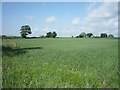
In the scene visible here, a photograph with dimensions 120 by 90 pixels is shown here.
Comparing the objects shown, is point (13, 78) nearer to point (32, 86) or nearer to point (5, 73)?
point (5, 73)

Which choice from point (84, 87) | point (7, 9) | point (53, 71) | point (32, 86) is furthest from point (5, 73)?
point (7, 9)

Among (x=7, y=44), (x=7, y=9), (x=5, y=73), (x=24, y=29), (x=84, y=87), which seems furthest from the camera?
(x=7, y=44)

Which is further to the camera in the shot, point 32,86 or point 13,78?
point 13,78

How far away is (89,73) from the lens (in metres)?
2.43

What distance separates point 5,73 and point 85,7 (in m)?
3.21

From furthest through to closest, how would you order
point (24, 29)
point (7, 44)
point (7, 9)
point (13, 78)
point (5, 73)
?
point (7, 44)
point (24, 29)
point (7, 9)
point (5, 73)
point (13, 78)

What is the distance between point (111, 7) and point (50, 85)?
10.6 feet

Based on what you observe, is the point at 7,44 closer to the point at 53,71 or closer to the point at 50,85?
the point at 53,71

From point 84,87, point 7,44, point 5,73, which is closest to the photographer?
point 84,87

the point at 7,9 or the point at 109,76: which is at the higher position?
the point at 7,9

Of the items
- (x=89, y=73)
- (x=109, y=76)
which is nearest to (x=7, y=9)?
(x=89, y=73)

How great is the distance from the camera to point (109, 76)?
2.32m

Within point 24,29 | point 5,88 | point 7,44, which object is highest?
point 24,29

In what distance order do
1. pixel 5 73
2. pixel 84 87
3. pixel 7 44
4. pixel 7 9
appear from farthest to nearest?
1. pixel 7 44
2. pixel 7 9
3. pixel 5 73
4. pixel 84 87
